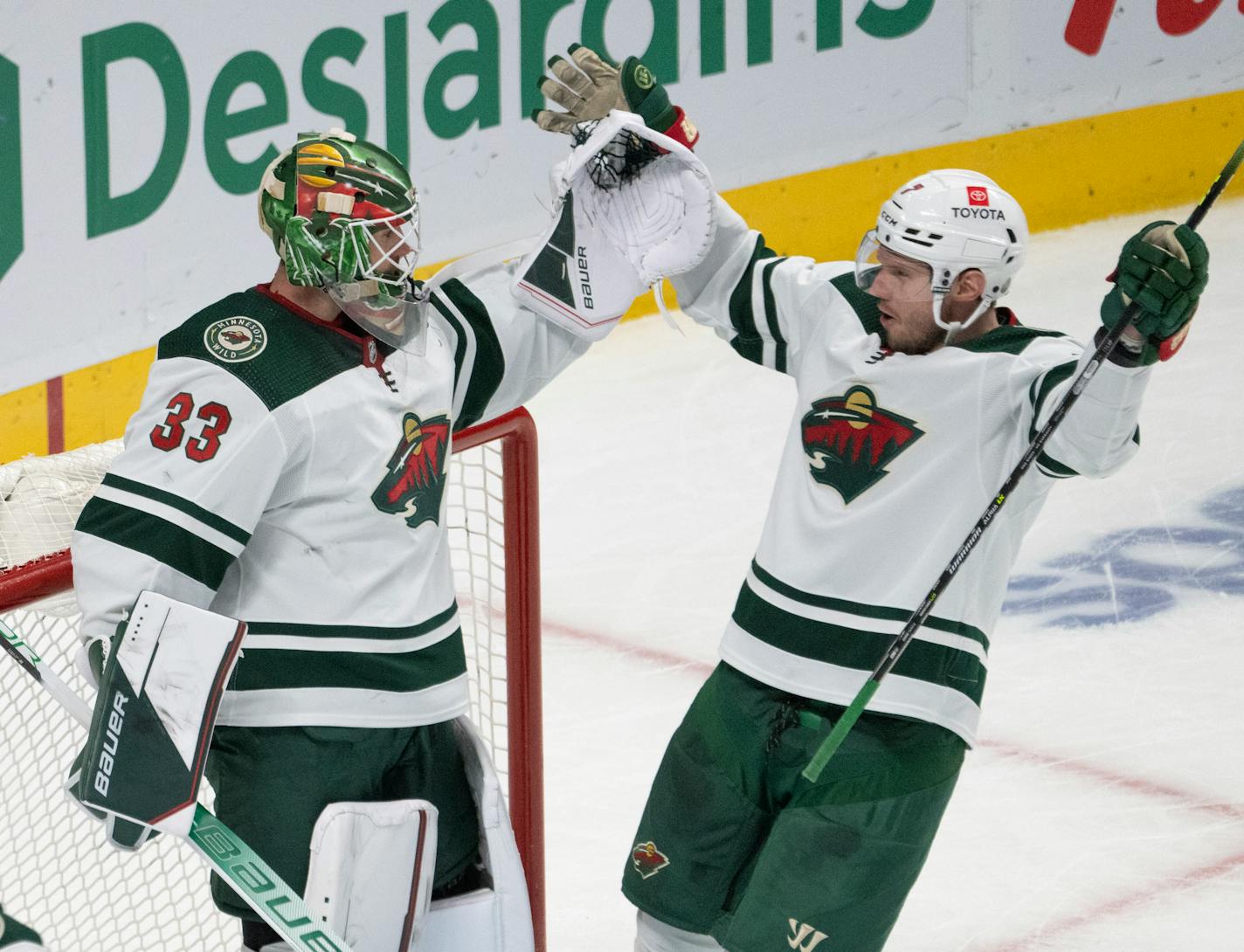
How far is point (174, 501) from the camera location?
1939 millimetres

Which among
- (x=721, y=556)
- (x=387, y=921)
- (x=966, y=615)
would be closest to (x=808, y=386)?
(x=966, y=615)

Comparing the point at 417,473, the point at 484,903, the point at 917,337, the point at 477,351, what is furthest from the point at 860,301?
the point at 484,903

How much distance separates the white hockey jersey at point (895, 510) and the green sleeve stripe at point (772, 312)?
0.28ft

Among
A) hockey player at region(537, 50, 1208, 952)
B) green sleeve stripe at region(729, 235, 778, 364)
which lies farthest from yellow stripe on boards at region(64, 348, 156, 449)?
hockey player at region(537, 50, 1208, 952)

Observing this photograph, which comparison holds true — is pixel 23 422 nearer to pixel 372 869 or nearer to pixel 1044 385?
pixel 372 869

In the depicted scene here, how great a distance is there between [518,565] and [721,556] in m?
1.85

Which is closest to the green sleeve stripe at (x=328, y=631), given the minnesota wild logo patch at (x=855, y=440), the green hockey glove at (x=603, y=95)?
the minnesota wild logo patch at (x=855, y=440)

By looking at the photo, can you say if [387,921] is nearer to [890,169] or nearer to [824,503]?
[824,503]

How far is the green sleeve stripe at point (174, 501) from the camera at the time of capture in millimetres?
1938

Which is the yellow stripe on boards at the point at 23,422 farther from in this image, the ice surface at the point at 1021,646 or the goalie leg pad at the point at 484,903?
the goalie leg pad at the point at 484,903

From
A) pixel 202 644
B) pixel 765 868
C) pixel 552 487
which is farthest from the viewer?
pixel 552 487

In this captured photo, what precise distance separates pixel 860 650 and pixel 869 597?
64mm

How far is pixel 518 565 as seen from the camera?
268cm

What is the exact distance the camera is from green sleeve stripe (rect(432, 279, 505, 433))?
229cm
